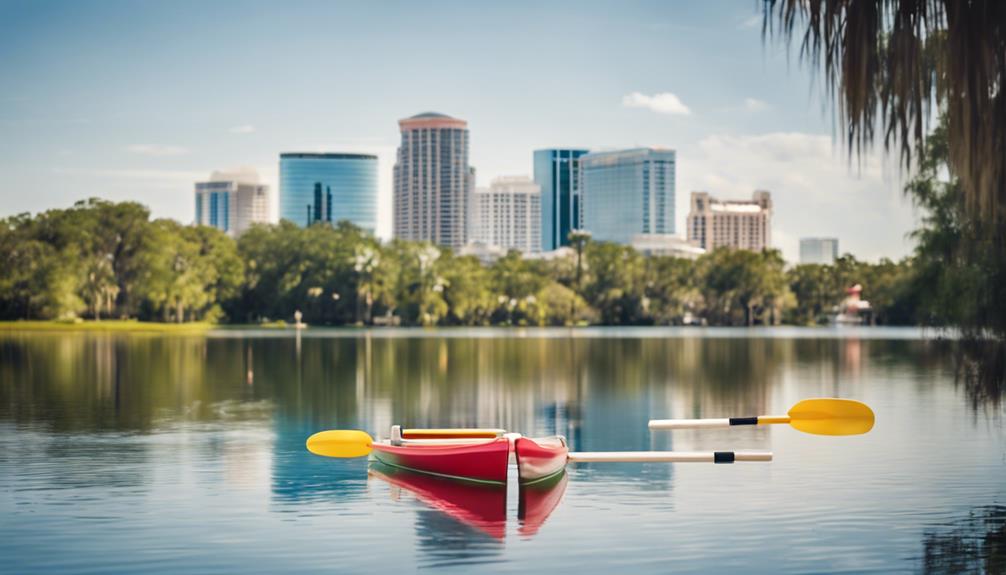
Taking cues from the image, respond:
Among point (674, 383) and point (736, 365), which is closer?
point (674, 383)

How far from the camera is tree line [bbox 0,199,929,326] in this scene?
283 ft

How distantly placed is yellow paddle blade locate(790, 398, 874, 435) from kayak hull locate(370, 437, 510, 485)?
413 cm

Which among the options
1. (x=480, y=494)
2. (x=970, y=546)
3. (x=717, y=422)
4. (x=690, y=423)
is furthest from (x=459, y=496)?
(x=970, y=546)

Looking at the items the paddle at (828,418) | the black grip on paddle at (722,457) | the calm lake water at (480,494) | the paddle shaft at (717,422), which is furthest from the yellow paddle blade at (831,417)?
the black grip on paddle at (722,457)

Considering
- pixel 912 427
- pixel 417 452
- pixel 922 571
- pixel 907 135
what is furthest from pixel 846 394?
pixel 907 135

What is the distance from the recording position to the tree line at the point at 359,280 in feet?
283

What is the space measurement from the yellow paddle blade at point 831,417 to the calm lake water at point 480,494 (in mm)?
637

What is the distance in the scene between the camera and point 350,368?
3962 cm

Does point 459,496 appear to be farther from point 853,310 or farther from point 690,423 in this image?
point 853,310

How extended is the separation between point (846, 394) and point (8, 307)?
69.2 metres

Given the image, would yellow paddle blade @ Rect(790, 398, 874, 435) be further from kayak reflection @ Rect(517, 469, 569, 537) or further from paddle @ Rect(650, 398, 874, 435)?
kayak reflection @ Rect(517, 469, 569, 537)

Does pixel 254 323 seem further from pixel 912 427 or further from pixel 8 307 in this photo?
pixel 912 427

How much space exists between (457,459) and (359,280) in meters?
88.5

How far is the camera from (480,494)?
1397 cm
